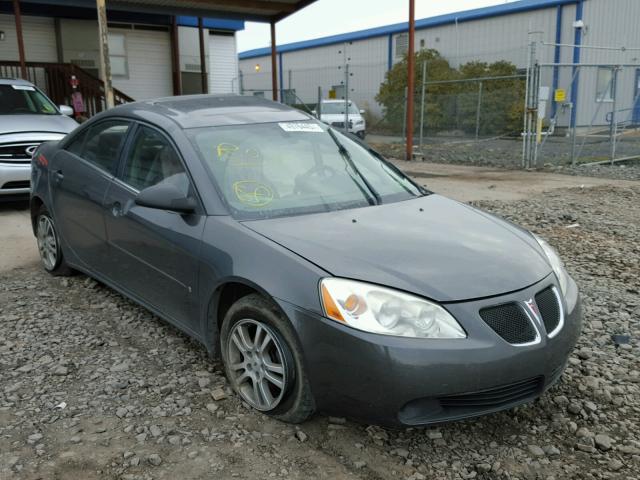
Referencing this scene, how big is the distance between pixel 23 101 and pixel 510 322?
9019mm

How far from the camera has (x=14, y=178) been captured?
312 inches

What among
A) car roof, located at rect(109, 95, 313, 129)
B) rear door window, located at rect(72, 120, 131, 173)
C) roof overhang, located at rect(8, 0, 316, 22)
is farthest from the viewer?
roof overhang, located at rect(8, 0, 316, 22)

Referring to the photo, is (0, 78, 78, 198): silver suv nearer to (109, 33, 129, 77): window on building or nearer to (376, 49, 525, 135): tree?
(109, 33, 129, 77): window on building

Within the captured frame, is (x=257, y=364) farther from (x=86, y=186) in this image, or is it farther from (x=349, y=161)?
(x=86, y=186)

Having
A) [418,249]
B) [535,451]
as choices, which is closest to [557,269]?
[418,249]

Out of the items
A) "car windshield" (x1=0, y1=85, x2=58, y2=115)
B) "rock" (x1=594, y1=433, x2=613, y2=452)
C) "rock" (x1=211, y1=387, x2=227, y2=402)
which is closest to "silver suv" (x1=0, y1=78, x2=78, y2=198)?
"car windshield" (x1=0, y1=85, x2=58, y2=115)

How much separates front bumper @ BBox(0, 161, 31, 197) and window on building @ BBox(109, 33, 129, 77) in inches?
485

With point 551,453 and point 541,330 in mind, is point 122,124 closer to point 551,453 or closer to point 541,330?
point 541,330

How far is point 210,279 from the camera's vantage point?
10.7 feet

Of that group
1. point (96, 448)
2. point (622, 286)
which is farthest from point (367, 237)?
point (622, 286)

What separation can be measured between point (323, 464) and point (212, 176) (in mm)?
1693

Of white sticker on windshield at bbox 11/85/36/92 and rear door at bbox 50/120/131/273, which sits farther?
white sticker on windshield at bbox 11/85/36/92

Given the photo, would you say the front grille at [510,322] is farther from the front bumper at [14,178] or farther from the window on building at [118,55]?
the window on building at [118,55]

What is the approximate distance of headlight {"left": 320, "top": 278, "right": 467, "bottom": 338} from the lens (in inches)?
104
